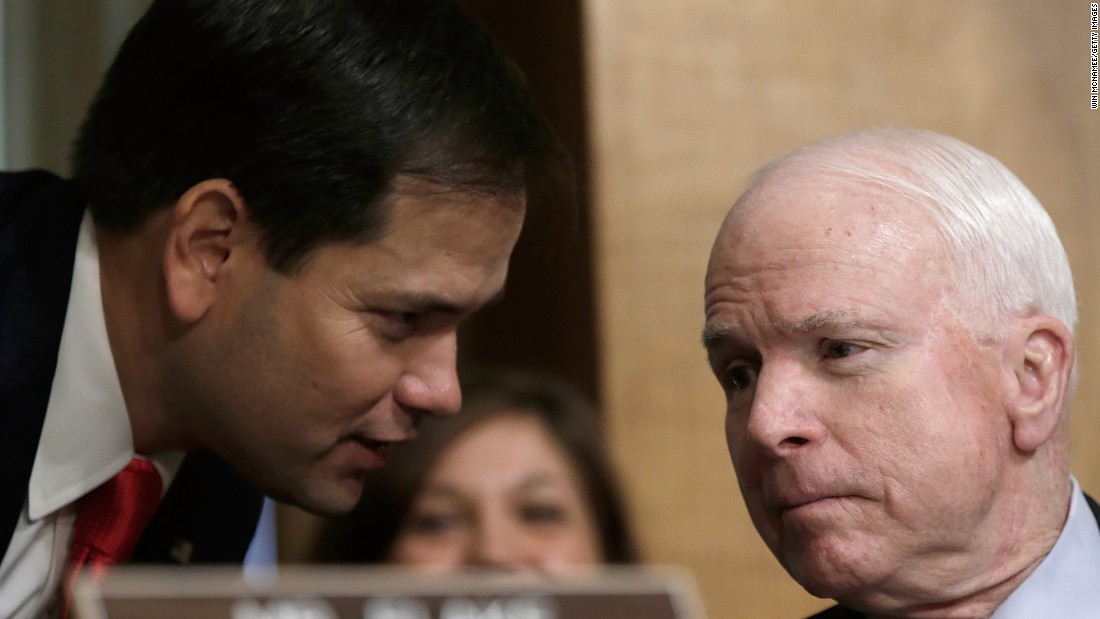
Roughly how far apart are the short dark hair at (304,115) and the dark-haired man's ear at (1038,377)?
0.65 metres

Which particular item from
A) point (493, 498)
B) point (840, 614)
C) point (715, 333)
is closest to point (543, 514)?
point (493, 498)

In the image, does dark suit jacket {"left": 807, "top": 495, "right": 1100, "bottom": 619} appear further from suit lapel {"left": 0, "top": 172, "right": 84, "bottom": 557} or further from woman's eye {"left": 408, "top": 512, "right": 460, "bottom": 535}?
suit lapel {"left": 0, "top": 172, "right": 84, "bottom": 557}

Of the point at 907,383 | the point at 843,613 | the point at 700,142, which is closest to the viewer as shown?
the point at 907,383

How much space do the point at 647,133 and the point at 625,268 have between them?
0.27 metres

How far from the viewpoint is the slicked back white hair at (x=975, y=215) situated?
126cm

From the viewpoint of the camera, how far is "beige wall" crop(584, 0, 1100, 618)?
8.77ft

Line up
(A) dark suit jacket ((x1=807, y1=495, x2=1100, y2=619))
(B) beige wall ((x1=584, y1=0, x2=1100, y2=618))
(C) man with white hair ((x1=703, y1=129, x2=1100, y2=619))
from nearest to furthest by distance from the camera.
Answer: (C) man with white hair ((x1=703, y1=129, x2=1100, y2=619)) < (A) dark suit jacket ((x1=807, y1=495, x2=1100, y2=619)) < (B) beige wall ((x1=584, y1=0, x2=1100, y2=618))

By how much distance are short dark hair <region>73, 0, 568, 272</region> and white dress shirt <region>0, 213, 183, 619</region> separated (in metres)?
0.13

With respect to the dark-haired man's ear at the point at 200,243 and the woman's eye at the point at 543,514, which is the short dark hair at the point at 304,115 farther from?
the woman's eye at the point at 543,514

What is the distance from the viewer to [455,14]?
1679mm

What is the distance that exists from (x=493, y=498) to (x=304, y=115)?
0.66 metres

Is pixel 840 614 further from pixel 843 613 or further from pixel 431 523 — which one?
pixel 431 523

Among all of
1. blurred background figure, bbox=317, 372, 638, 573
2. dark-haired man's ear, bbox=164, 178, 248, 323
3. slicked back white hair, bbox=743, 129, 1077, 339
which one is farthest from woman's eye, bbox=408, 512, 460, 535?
slicked back white hair, bbox=743, 129, 1077, 339

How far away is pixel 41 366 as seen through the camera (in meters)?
1.50
